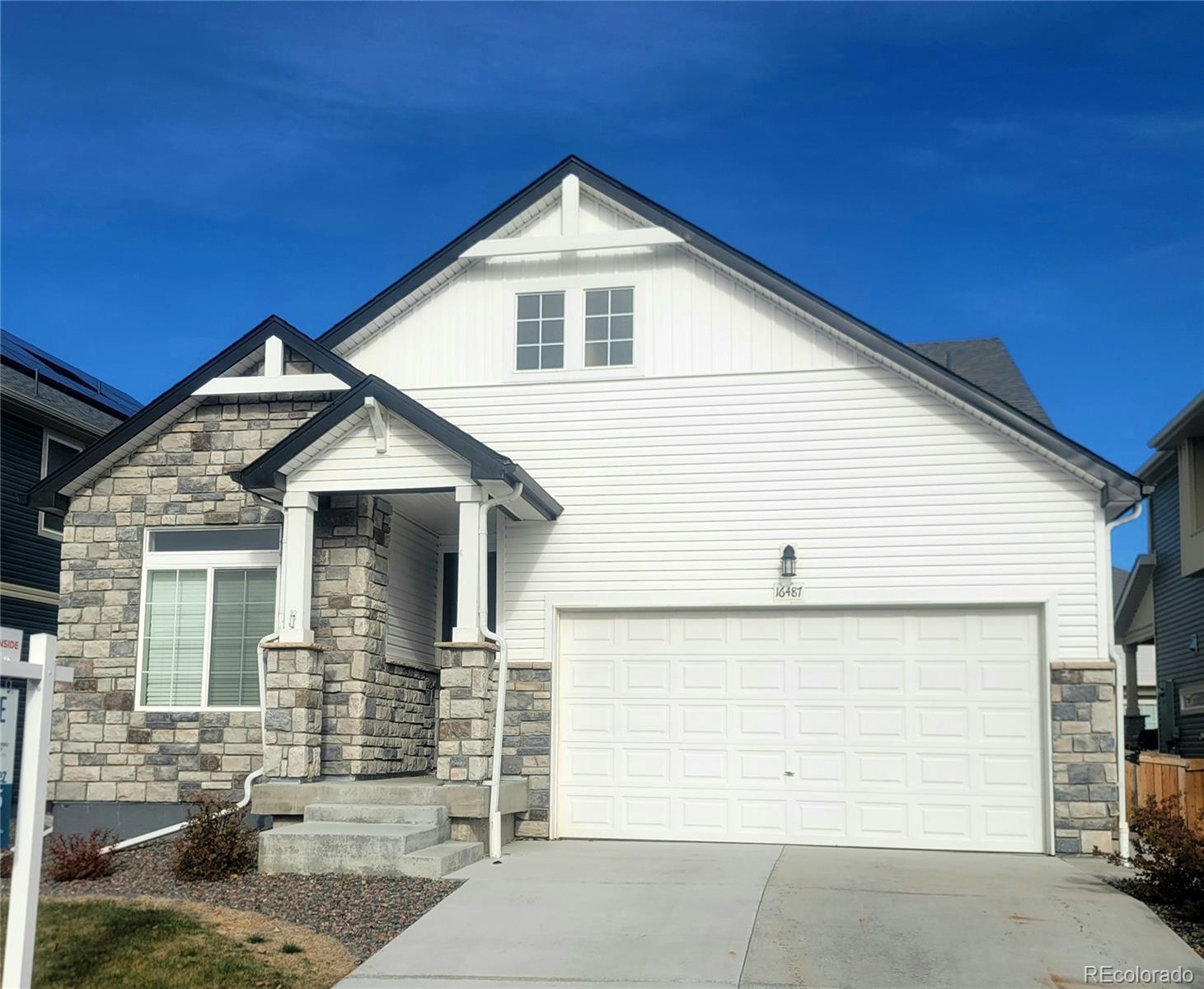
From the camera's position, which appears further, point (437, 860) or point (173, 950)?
point (437, 860)

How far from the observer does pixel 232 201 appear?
61.4 feet

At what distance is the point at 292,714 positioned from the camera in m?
11.1

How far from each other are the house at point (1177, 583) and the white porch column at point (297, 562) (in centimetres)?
1237

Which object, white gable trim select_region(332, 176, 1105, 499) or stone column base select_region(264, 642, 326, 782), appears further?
white gable trim select_region(332, 176, 1105, 499)

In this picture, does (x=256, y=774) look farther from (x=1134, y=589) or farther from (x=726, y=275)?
(x=1134, y=589)

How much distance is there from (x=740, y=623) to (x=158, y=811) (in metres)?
5.97

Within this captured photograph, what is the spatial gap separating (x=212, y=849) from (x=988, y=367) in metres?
11.2

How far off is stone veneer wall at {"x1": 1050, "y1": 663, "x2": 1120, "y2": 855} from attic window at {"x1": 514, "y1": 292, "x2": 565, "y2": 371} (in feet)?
19.3

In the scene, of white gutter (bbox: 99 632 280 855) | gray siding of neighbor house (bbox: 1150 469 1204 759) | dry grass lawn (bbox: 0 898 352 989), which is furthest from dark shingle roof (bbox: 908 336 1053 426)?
dry grass lawn (bbox: 0 898 352 989)

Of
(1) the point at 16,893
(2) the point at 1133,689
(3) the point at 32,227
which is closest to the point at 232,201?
(3) the point at 32,227

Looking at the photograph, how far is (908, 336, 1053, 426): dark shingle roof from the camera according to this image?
577 inches

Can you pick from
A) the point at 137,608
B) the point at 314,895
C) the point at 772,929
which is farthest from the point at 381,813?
the point at 137,608

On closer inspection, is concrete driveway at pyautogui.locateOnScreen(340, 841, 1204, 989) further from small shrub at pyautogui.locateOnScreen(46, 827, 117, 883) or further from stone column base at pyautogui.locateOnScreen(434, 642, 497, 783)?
small shrub at pyautogui.locateOnScreen(46, 827, 117, 883)

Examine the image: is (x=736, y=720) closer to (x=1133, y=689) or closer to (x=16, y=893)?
(x=16, y=893)
